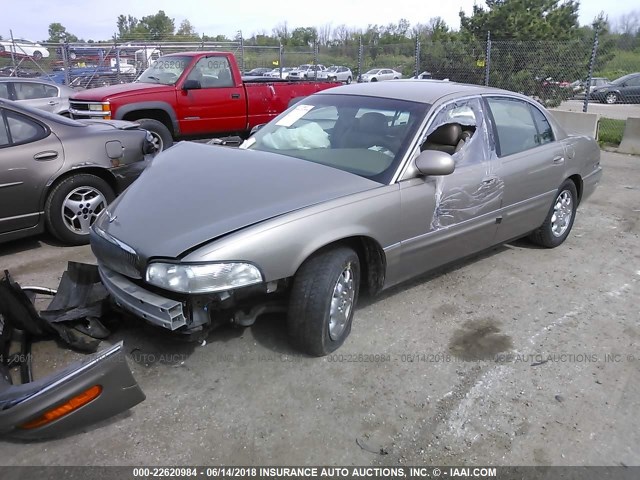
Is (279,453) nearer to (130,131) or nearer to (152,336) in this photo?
(152,336)

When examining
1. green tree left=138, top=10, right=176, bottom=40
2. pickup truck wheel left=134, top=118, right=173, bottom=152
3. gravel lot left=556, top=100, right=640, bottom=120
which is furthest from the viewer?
green tree left=138, top=10, right=176, bottom=40

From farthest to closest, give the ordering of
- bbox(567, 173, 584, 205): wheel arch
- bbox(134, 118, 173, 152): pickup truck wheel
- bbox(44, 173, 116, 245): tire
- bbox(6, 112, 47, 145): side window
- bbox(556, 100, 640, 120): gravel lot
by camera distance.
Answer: bbox(556, 100, 640, 120): gravel lot < bbox(134, 118, 173, 152): pickup truck wheel < bbox(567, 173, 584, 205): wheel arch < bbox(44, 173, 116, 245): tire < bbox(6, 112, 47, 145): side window

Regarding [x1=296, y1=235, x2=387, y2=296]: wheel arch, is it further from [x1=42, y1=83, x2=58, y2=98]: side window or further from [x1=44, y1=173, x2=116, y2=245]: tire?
[x1=42, y1=83, x2=58, y2=98]: side window

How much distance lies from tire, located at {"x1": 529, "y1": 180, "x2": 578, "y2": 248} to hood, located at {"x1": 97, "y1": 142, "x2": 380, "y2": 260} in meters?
2.58

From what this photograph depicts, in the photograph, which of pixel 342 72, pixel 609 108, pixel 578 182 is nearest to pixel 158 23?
pixel 342 72

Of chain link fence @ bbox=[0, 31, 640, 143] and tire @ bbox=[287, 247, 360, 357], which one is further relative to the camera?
chain link fence @ bbox=[0, 31, 640, 143]

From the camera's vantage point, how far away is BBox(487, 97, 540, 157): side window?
4.38m

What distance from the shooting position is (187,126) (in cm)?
899

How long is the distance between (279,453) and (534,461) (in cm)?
124

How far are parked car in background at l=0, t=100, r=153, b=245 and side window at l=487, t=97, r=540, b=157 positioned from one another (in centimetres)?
361

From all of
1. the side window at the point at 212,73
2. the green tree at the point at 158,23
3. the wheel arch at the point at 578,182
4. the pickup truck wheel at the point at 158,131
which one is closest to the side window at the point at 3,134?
the pickup truck wheel at the point at 158,131

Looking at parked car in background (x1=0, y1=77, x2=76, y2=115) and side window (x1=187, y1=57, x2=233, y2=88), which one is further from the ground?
side window (x1=187, y1=57, x2=233, y2=88)

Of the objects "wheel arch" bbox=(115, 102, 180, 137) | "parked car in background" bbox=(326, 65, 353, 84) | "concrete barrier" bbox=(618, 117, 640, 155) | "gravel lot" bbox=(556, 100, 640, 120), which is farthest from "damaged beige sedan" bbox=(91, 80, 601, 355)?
"parked car in background" bbox=(326, 65, 353, 84)

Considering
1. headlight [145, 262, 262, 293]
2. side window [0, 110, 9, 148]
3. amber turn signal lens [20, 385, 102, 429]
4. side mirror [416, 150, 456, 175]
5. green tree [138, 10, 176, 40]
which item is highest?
green tree [138, 10, 176, 40]
